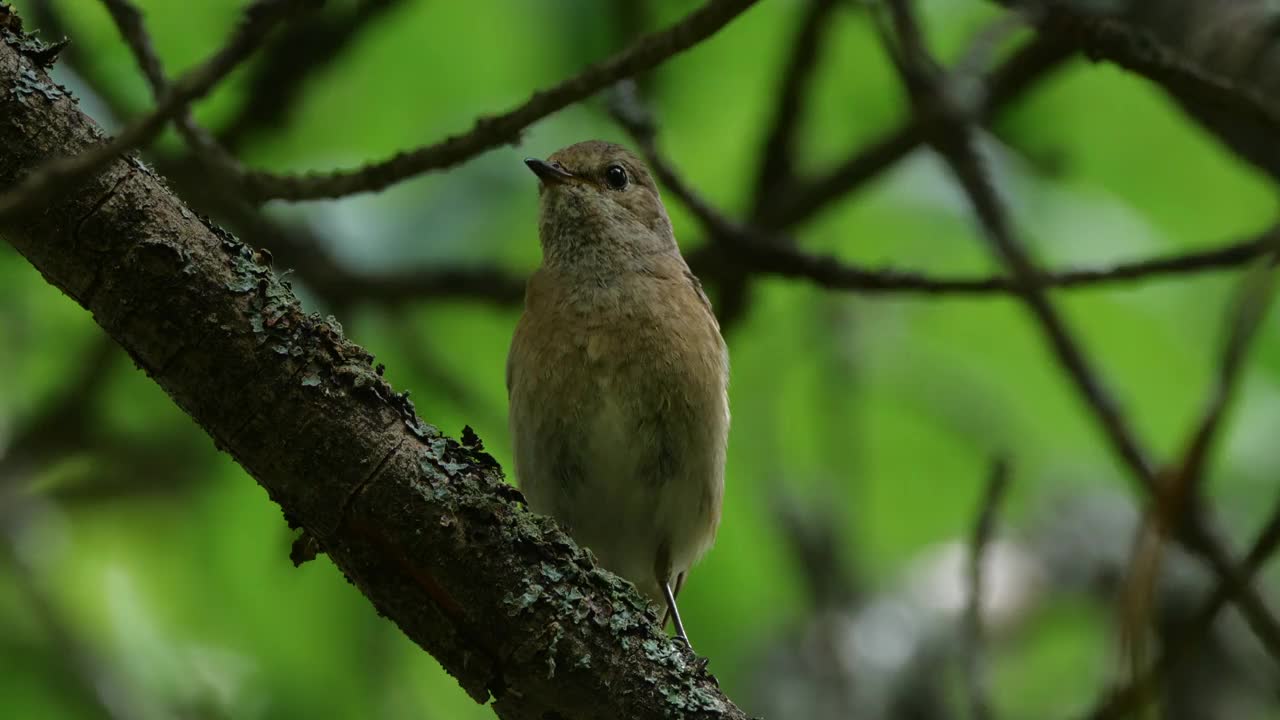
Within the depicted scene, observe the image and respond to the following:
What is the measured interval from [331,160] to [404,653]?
245cm

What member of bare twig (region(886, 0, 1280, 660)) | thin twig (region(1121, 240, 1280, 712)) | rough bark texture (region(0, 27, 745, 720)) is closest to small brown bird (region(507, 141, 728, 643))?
bare twig (region(886, 0, 1280, 660))

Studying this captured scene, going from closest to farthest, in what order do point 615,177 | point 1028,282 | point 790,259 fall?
point 1028,282 < point 790,259 < point 615,177

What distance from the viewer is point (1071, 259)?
25.0 ft

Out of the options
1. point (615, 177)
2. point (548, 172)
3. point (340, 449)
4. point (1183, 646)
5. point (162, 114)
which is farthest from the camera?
point (615, 177)

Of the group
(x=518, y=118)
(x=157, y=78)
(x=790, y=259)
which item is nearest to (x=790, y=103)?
(x=790, y=259)

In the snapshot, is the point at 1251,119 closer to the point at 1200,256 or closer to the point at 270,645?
the point at 1200,256

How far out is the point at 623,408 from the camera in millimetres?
5539

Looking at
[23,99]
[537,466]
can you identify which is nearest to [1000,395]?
[537,466]

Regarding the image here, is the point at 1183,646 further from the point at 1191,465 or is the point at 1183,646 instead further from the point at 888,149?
the point at 888,149

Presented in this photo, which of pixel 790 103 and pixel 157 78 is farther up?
pixel 790 103

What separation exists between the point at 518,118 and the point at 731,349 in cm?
367

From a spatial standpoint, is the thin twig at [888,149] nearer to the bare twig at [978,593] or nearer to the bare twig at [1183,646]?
the bare twig at [978,593]

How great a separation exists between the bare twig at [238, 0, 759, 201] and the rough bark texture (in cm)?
92

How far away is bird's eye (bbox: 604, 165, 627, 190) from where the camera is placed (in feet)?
21.8
